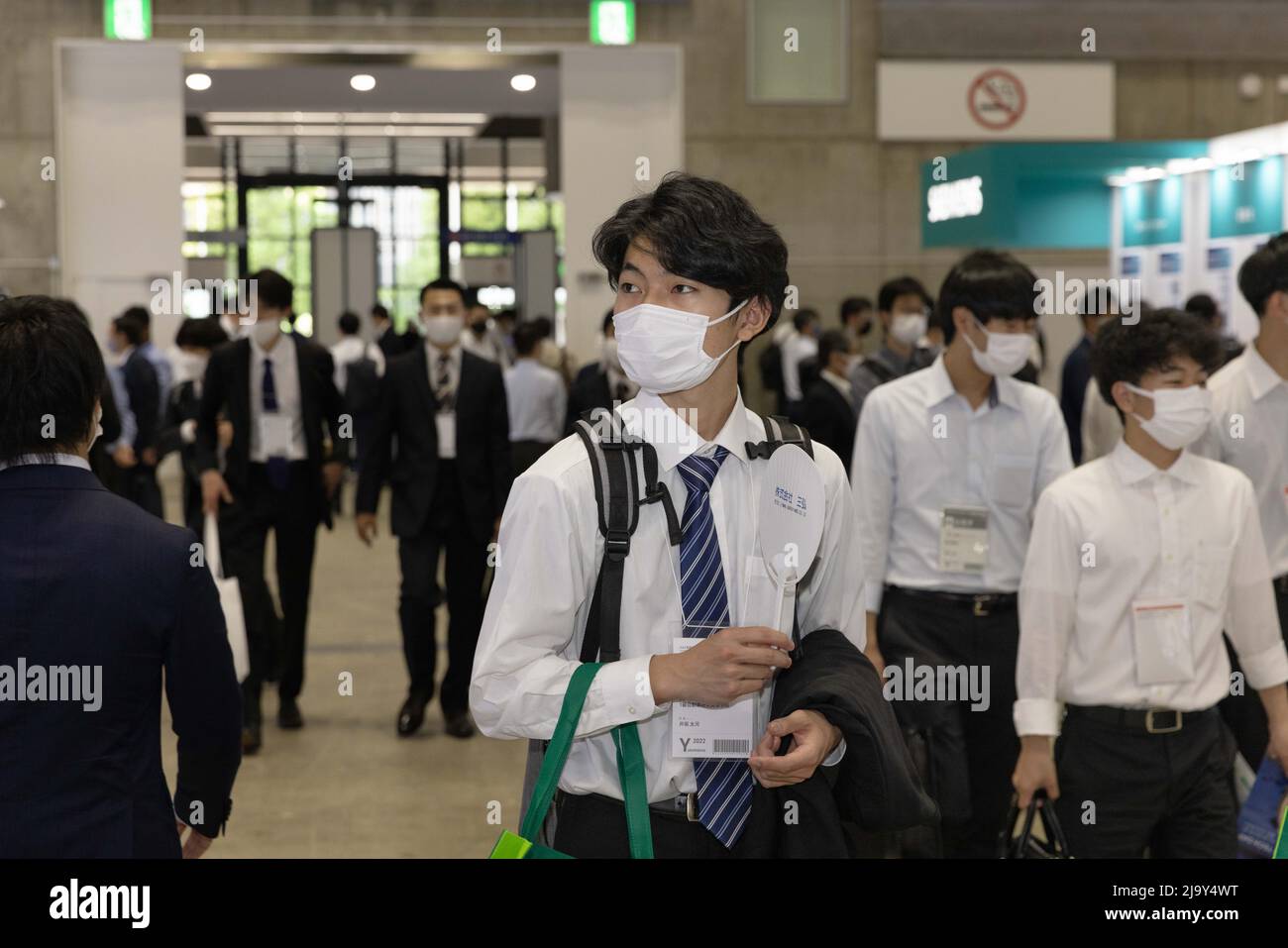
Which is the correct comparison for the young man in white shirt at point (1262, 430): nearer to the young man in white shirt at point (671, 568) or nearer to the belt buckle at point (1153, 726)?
the belt buckle at point (1153, 726)

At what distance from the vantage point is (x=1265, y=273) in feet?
13.4

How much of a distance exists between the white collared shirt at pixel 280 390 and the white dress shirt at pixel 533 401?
3893 millimetres

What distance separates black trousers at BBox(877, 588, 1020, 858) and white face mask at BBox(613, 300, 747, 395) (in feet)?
6.17

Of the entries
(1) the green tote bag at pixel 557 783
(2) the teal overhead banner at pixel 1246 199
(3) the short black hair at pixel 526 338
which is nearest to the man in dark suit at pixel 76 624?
(1) the green tote bag at pixel 557 783

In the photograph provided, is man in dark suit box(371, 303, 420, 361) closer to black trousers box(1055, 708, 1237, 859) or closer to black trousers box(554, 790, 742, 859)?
black trousers box(1055, 708, 1237, 859)

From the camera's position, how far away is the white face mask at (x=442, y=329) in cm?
666

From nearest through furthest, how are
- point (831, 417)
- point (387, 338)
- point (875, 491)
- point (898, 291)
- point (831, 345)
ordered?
1. point (875, 491)
2. point (831, 417)
3. point (898, 291)
4. point (831, 345)
5. point (387, 338)

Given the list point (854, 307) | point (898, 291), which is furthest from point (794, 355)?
point (898, 291)

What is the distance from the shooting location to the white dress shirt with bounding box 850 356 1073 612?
4.07 m

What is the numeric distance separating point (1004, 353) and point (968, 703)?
2.93ft

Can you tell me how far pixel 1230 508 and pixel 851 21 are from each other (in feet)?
40.0

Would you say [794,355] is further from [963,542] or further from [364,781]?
[963,542]

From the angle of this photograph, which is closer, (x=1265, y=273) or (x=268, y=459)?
(x=1265, y=273)
